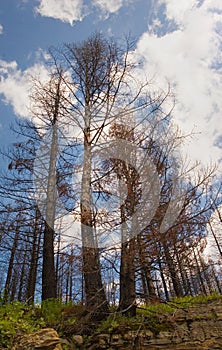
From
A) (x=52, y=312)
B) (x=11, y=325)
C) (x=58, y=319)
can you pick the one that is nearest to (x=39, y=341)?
(x=11, y=325)

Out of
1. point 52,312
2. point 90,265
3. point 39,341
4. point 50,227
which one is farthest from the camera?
point 50,227

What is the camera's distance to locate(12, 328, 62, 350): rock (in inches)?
131

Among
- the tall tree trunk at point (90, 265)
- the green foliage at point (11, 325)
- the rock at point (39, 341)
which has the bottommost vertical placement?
the rock at point (39, 341)

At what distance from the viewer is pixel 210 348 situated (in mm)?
4578

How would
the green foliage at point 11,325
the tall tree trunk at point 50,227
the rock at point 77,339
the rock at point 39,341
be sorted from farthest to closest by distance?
the tall tree trunk at point 50,227
the rock at point 77,339
the green foliage at point 11,325
the rock at point 39,341

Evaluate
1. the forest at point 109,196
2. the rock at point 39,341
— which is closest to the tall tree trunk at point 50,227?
the forest at point 109,196

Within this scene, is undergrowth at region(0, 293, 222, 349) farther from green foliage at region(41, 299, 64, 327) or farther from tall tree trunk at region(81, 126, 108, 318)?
tall tree trunk at region(81, 126, 108, 318)

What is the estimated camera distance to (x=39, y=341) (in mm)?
3416

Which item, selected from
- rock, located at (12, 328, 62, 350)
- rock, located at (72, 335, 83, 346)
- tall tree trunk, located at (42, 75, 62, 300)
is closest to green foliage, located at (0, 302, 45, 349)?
rock, located at (12, 328, 62, 350)

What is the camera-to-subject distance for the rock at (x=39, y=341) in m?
3.32

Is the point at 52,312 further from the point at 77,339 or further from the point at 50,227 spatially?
the point at 50,227

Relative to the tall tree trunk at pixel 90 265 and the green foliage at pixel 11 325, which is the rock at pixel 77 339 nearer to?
the tall tree trunk at pixel 90 265

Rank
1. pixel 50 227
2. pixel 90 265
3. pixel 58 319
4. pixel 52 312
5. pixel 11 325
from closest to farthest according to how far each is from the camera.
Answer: pixel 11 325 < pixel 58 319 < pixel 90 265 < pixel 52 312 < pixel 50 227

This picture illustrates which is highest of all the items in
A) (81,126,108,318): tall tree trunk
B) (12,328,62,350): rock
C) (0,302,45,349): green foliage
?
(81,126,108,318): tall tree trunk
